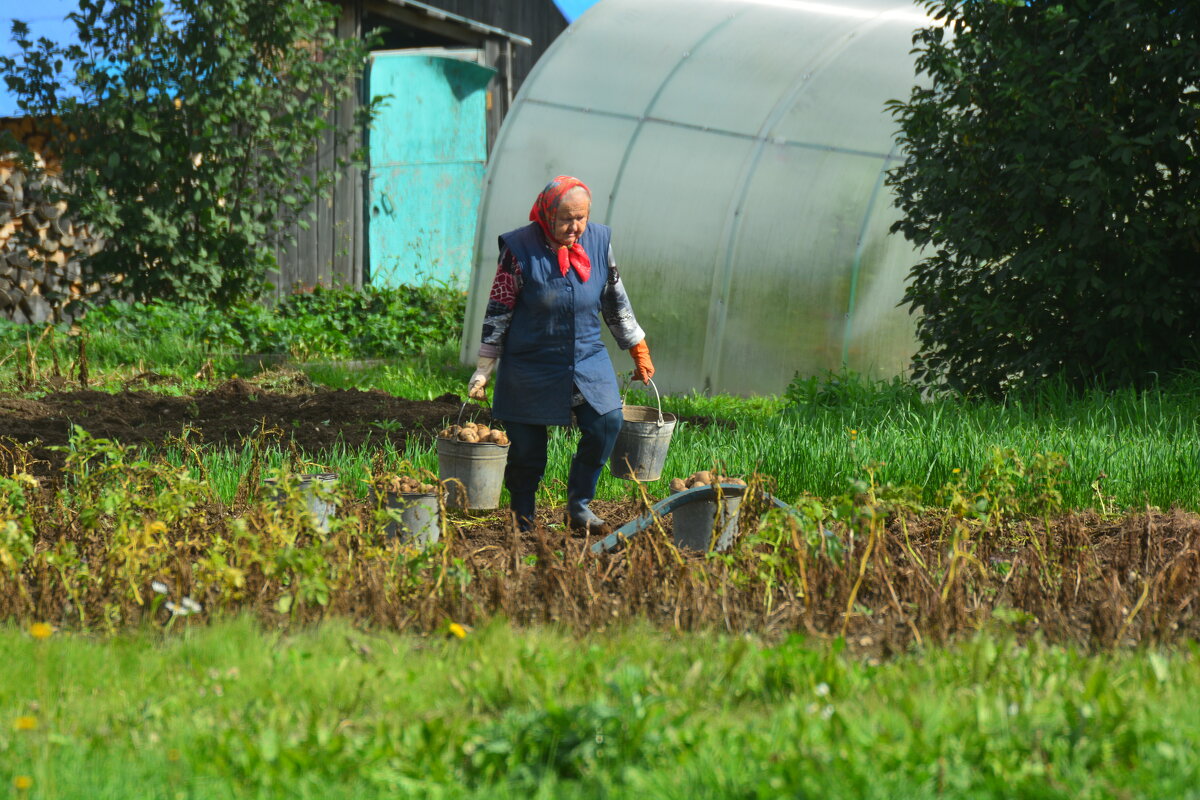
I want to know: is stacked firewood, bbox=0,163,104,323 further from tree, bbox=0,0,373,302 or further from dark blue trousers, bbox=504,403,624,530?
dark blue trousers, bbox=504,403,624,530

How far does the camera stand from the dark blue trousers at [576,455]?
15.4 ft

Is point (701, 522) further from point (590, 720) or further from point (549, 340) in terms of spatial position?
point (590, 720)

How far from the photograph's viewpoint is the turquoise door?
42.8ft

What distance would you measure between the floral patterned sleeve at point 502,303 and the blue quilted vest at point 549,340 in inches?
1.0

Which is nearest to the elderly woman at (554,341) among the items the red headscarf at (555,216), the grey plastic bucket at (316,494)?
the red headscarf at (555,216)

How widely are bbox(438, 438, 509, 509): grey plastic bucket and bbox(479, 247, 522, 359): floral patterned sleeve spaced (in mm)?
357

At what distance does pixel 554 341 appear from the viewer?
4.58 meters

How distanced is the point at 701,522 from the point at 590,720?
1917 millimetres

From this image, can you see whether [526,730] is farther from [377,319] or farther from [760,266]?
[377,319]

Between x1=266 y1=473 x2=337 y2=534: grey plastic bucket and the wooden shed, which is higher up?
the wooden shed

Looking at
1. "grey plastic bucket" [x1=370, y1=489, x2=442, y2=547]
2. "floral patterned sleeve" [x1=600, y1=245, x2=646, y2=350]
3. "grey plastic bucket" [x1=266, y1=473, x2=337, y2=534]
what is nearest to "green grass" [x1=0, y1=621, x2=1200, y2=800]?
"grey plastic bucket" [x1=266, y1=473, x2=337, y2=534]

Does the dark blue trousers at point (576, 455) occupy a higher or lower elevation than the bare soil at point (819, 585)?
higher

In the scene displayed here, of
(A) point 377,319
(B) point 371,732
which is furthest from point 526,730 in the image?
(A) point 377,319

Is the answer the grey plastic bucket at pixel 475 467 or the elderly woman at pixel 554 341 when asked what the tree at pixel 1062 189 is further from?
the grey plastic bucket at pixel 475 467
